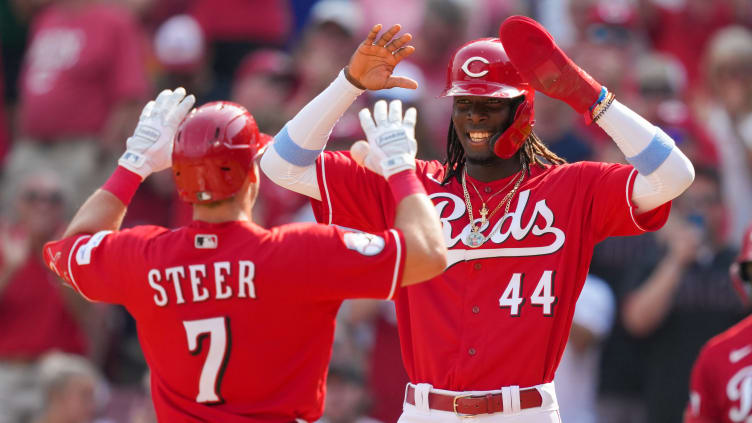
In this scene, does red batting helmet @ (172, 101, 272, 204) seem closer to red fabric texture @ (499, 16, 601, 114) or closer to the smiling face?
the smiling face

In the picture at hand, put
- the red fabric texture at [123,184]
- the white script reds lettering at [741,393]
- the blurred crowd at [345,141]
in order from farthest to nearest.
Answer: the blurred crowd at [345,141] < the white script reds lettering at [741,393] < the red fabric texture at [123,184]

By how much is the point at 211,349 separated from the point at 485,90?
Result: 1.40 m

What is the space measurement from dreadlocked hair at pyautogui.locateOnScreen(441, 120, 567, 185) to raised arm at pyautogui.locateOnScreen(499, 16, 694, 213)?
14.3 inches

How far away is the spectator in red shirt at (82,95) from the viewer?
30.4ft

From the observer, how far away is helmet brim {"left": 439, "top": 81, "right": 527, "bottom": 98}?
15.1ft

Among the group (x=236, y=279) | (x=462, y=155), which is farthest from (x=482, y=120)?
(x=236, y=279)

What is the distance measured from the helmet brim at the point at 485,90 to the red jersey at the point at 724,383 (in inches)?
82.5

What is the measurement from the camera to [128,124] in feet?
30.4

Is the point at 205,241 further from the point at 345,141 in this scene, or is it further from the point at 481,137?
the point at 345,141

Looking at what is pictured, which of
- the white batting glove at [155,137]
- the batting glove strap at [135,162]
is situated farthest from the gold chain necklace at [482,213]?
the batting glove strap at [135,162]

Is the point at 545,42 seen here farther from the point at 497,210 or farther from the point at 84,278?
the point at 84,278

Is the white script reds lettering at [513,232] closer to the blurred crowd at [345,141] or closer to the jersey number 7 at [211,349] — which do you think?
the jersey number 7 at [211,349]

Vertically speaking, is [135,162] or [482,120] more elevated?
[482,120]

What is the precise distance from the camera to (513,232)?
465 cm
